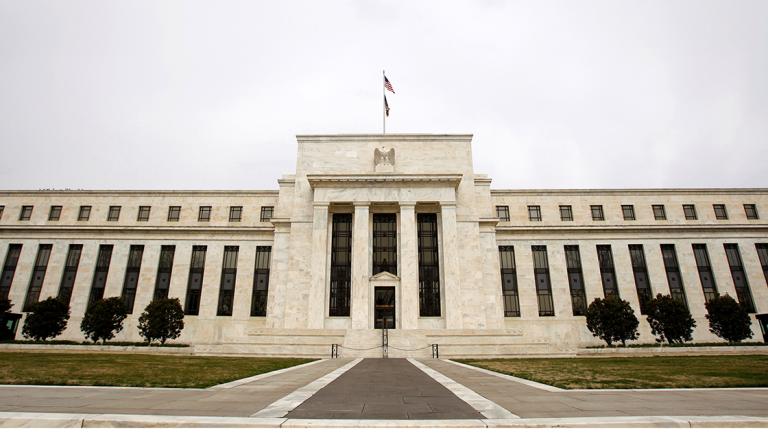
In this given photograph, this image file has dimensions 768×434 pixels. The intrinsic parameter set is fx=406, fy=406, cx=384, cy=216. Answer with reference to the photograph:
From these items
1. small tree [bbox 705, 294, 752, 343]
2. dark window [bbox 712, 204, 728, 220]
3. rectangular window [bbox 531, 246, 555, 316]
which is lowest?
small tree [bbox 705, 294, 752, 343]

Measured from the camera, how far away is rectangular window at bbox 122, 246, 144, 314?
154ft

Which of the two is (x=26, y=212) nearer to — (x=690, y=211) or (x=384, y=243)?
(x=384, y=243)

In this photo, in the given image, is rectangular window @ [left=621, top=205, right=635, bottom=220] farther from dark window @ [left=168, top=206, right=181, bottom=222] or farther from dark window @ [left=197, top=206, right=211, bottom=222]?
dark window @ [left=168, top=206, right=181, bottom=222]

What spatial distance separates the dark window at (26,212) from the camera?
2018 inches

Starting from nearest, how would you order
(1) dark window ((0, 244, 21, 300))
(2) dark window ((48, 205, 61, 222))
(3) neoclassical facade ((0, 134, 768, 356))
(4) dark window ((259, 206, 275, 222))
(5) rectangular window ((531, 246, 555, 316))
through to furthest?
(3) neoclassical facade ((0, 134, 768, 356)), (5) rectangular window ((531, 246, 555, 316)), (1) dark window ((0, 244, 21, 300)), (4) dark window ((259, 206, 275, 222)), (2) dark window ((48, 205, 61, 222))

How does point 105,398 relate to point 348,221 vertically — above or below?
below

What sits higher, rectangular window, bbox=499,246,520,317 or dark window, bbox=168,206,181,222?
dark window, bbox=168,206,181,222

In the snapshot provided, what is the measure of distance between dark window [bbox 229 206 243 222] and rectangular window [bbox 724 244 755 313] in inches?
2287

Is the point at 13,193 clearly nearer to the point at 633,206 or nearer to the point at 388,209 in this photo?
the point at 388,209

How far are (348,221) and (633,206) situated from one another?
114 feet

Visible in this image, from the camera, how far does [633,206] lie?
49719mm

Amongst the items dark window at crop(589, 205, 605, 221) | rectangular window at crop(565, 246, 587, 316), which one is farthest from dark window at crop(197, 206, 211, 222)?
dark window at crop(589, 205, 605, 221)

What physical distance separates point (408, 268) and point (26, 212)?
4926 centimetres
